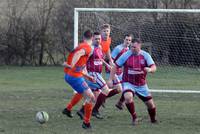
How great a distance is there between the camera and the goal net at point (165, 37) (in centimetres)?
1989

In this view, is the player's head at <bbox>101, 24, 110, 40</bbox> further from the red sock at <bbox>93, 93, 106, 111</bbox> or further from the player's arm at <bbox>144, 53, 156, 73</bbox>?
the player's arm at <bbox>144, 53, 156, 73</bbox>

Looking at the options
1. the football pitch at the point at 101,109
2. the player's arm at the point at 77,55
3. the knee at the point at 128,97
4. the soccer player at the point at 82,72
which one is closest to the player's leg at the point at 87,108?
the soccer player at the point at 82,72

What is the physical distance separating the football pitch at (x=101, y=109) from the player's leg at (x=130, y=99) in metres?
0.18

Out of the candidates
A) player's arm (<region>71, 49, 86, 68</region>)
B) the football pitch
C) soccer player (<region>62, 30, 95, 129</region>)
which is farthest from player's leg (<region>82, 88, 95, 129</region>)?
player's arm (<region>71, 49, 86, 68</region>)

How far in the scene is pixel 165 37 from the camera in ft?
68.5

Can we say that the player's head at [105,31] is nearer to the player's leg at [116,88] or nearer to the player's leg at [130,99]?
the player's leg at [116,88]

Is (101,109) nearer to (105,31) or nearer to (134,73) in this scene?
(105,31)

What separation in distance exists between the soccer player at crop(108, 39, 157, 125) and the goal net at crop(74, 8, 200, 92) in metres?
7.76

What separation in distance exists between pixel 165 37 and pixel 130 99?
388 inches

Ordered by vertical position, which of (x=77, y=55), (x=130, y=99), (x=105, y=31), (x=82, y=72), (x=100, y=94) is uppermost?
(x=105, y=31)

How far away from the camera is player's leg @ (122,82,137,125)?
11.3 meters

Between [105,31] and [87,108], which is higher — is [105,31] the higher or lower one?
the higher one

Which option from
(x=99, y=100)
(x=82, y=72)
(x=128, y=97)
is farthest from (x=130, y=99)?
(x=99, y=100)

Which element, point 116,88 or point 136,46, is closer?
point 136,46
